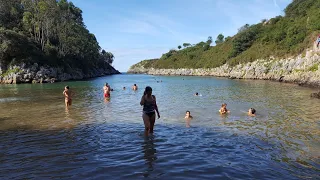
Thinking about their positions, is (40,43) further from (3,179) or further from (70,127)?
(3,179)

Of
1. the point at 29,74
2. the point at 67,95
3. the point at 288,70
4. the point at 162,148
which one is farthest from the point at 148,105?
the point at 29,74

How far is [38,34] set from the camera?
86750 mm

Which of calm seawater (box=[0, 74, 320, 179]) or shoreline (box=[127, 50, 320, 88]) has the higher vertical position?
shoreline (box=[127, 50, 320, 88])

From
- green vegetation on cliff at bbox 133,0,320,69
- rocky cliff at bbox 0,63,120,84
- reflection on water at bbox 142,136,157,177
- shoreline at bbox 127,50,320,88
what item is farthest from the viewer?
green vegetation on cliff at bbox 133,0,320,69

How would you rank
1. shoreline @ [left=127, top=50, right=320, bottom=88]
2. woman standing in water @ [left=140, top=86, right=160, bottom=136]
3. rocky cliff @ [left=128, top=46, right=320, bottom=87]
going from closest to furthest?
1. woman standing in water @ [left=140, top=86, right=160, bottom=136]
2. shoreline @ [left=127, top=50, right=320, bottom=88]
3. rocky cliff @ [left=128, top=46, right=320, bottom=87]

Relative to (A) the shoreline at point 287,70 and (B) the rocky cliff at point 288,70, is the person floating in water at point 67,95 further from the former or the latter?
(B) the rocky cliff at point 288,70

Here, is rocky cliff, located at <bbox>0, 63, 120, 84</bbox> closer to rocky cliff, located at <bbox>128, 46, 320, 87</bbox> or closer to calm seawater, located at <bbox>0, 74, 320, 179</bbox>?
calm seawater, located at <bbox>0, 74, 320, 179</bbox>

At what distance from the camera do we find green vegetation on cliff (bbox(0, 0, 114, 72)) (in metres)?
67.5

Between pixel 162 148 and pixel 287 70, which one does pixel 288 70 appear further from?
pixel 162 148

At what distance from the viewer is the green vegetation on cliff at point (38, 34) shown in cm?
6750

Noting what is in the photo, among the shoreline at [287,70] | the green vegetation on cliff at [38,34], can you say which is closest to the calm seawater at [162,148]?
the shoreline at [287,70]

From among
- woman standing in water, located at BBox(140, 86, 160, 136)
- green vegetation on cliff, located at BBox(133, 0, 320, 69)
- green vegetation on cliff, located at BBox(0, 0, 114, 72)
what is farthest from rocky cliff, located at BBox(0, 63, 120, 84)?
green vegetation on cliff, located at BBox(133, 0, 320, 69)

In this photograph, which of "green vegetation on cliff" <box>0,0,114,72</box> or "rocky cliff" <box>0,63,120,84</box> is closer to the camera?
"rocky cliff" <box>0,63,120,84</box>

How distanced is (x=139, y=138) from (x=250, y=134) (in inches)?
223
